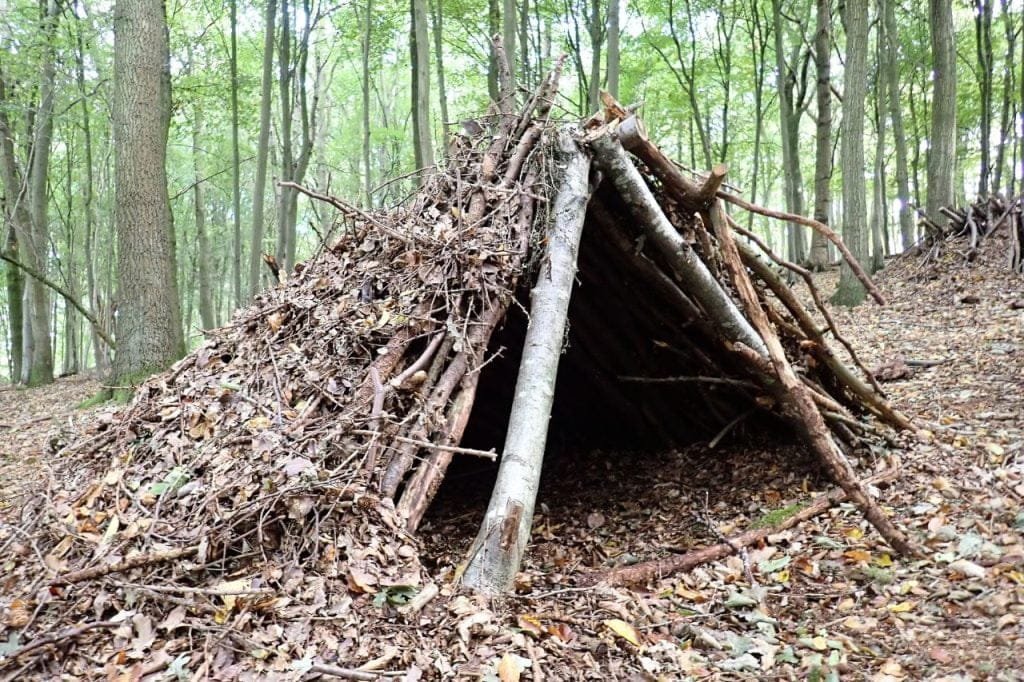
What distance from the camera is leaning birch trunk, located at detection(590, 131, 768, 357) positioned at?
3.77m

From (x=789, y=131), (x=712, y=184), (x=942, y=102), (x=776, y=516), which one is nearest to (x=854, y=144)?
(x=942, y=102)

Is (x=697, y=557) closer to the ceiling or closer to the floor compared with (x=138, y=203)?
closer to the floor

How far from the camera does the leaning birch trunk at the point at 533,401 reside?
9.05 ft

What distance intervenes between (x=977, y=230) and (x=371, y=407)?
457 inches

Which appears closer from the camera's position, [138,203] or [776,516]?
[776,516]

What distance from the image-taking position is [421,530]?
411 centimetres

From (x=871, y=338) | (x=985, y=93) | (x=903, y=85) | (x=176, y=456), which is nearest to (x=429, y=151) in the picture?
(x=871, y=338)

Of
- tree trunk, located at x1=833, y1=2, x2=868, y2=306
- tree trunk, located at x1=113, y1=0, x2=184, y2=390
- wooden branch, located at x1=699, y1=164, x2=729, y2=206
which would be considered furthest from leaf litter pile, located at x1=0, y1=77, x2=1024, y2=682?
tree trunk, located at x1=833, y1=2, x2=868, y2=306

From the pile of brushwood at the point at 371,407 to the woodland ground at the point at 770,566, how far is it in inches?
8.4

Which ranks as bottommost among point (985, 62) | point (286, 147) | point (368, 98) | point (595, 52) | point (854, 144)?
point (854, 144)

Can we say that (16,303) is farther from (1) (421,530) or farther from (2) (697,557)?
(2) (697,557)

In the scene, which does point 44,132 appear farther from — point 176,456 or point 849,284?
point 849,284

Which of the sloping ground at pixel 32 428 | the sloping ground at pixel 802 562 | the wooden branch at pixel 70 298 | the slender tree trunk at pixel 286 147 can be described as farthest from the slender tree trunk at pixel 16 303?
the sloping ground at pixel 802 562

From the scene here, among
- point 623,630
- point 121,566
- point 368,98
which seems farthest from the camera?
point 368,98
